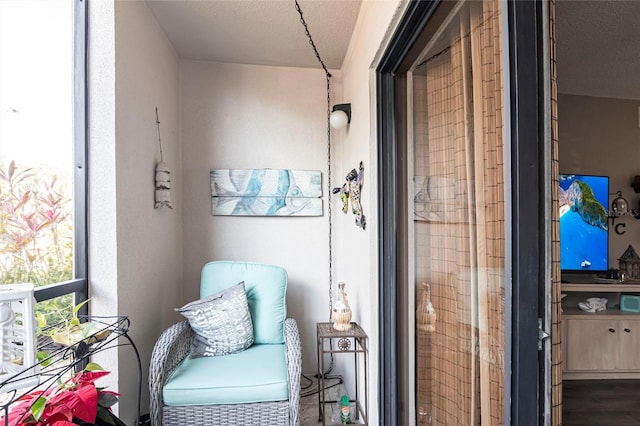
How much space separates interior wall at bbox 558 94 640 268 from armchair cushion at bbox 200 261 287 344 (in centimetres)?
185

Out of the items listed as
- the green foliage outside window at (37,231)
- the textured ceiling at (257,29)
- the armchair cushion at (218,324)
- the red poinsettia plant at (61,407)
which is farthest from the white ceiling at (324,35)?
the armchair cushion at (218,324)

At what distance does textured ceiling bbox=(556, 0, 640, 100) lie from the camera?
0.68 metres

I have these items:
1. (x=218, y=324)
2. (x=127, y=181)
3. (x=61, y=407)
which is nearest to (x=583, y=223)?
(x=61, y=407)

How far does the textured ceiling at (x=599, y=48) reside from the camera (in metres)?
0.68

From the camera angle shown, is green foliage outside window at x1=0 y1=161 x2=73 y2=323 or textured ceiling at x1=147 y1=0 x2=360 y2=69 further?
textured ceiling at x1=147 y1=0 x2=360 y2=69

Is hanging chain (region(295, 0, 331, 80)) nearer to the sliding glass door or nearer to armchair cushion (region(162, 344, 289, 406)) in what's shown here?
the sliding glass door

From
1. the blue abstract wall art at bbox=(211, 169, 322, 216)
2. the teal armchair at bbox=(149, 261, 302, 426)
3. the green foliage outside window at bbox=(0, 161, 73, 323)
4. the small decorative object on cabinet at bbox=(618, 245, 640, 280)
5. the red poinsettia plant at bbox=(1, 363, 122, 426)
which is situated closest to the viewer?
the small decorative object on cabinet at bbox=(618, 245, 640, 280)

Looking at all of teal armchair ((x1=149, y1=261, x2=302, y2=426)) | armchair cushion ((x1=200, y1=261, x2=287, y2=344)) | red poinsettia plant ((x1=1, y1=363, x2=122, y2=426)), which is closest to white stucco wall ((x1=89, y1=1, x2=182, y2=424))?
teal armchair ((x1=149, y1=261, x2=302, y2=426))

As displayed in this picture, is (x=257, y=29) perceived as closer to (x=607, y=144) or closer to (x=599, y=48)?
(x=599, y=48)

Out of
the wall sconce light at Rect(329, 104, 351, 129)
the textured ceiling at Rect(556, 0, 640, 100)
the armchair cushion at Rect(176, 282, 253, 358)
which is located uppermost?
the wall sconce light at Rect(329, 104, 351, 129)

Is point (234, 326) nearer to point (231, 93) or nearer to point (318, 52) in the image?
point (231, 93)

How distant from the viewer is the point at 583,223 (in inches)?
29.0

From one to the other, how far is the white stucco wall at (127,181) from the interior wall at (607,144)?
6.04ft

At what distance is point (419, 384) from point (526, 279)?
2.95 ft
